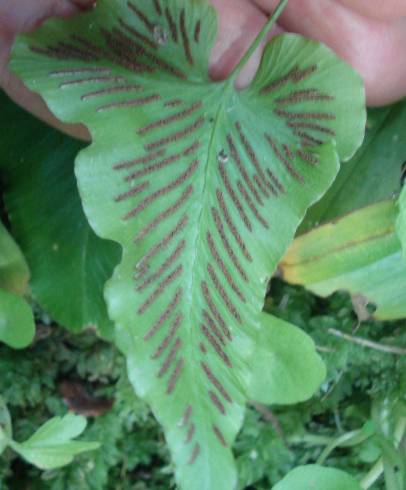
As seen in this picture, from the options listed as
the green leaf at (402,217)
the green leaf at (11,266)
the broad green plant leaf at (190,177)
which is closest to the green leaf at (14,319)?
the green leaf at (11,266)

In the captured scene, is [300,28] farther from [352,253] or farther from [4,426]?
[4,426]

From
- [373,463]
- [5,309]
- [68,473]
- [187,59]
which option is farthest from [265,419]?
[187,59]

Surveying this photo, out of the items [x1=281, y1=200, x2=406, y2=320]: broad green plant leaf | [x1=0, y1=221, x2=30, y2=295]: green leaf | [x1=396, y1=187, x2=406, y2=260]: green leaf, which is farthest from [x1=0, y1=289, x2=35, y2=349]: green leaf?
[x1=396, y1=187, x2=406, y2=260]: green leaf

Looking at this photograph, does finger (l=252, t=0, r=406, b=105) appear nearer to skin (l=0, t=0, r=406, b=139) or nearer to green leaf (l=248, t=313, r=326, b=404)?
skin (l=0, t=0, r=406, b=139)

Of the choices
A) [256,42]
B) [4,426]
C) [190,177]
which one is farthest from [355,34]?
[4,426]

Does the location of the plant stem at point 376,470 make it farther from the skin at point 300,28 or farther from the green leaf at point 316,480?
the skin at point 300,28

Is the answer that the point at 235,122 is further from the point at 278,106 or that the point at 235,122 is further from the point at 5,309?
the point at 5,309
